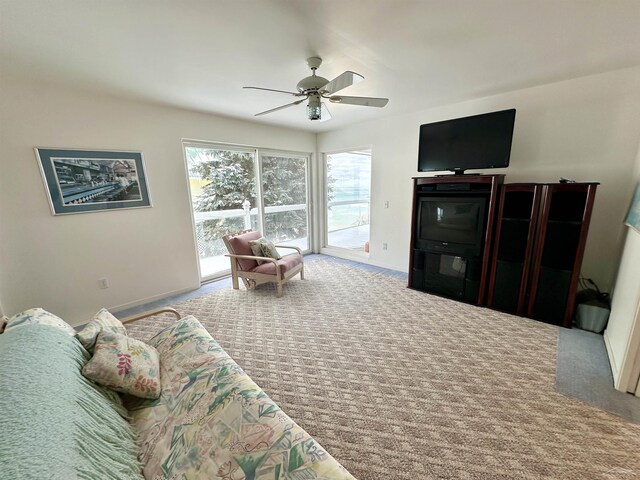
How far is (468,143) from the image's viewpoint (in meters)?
2.86

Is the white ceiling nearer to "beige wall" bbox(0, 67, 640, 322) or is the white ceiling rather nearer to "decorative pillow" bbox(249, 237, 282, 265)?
"beige wall" bbox(0, 67, 640, 322)

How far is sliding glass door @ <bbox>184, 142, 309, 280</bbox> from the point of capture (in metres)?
3.74

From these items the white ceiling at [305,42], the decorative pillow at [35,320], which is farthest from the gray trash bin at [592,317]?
the decorative pillow at [35,320]

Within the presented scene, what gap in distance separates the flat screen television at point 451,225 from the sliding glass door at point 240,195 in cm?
250

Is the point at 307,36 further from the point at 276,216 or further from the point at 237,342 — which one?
the point at 276,216

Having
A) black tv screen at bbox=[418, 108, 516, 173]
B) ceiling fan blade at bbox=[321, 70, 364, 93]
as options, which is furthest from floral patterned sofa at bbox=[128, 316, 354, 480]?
black tv screen at bbox=[418, 108, 516, 173]

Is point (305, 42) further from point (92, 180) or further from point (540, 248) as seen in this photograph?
point (540, 248)

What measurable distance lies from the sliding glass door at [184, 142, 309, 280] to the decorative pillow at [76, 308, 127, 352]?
2.44 meters

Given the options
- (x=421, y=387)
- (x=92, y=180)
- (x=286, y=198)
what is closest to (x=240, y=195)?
(x=286, y=198)

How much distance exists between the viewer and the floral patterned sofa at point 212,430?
817 millimetres

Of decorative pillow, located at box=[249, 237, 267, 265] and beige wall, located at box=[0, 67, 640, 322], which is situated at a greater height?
beige wall, located at box=[0, 67, 640, 322]

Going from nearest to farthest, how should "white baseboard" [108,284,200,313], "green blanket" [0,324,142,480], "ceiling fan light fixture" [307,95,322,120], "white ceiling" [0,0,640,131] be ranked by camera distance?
"green blanket" [0,324,142,480], "white ceiling" [0,0,640,131], "ceiling fan light fixture" [307,95,322,120], "white baseboard" [108,284,200,313]

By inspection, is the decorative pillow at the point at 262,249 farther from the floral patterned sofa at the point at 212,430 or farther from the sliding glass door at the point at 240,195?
the floral patterned sofa at the point at 212,430

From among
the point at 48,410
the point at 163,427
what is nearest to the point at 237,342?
the point at 163,427
